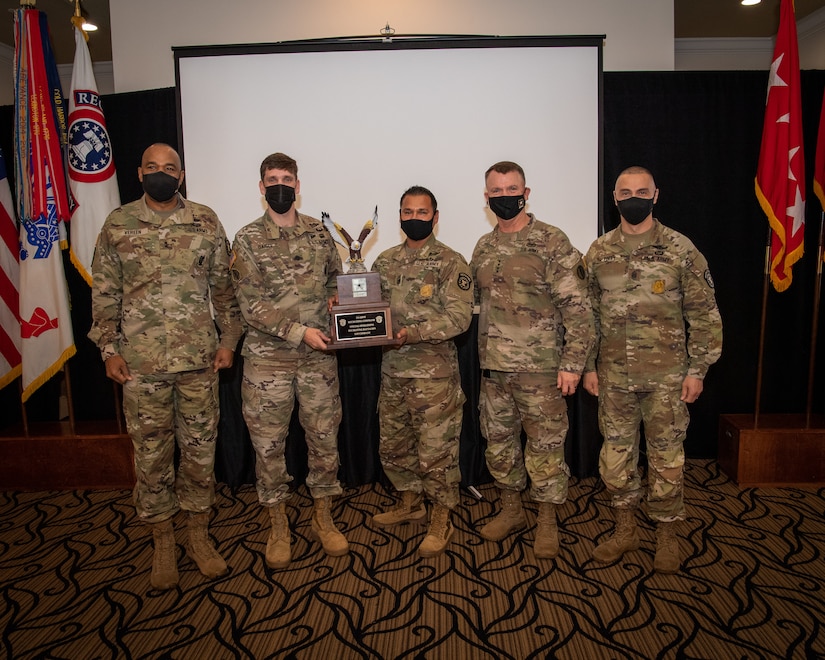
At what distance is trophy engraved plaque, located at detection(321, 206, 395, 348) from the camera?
233 cm

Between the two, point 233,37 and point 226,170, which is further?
point 233,37

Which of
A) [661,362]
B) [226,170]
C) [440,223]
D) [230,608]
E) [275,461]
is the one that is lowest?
[230,608]

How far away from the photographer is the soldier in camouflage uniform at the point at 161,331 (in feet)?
7.48

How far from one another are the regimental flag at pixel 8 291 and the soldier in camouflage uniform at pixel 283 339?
192cm

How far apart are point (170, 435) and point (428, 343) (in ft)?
3.89

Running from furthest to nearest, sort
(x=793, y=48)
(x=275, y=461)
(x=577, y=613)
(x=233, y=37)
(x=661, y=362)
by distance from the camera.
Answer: (x=233, y=37)
(x=793, y=48)
(x=275, y=461)
(x=661, y=362)
(x=577, y=613)

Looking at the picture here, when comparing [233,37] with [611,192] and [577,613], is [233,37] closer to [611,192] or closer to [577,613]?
[611,192]

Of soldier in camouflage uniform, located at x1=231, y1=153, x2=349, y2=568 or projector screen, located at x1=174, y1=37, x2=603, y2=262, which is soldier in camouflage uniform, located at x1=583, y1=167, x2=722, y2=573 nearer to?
projector screen, located at x1=174, y1=37, x2=603, y2=262

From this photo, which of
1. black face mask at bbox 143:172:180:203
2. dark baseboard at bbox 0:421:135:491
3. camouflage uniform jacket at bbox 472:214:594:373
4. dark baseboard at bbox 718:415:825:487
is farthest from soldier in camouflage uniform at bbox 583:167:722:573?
dark baseboard at bbox 0:421:135:491

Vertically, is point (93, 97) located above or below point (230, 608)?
above

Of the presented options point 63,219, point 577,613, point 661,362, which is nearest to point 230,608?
point 577,613

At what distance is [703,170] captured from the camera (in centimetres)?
345

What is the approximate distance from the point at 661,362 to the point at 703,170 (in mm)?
1765

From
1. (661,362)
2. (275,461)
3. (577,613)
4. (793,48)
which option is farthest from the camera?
(793,48)
